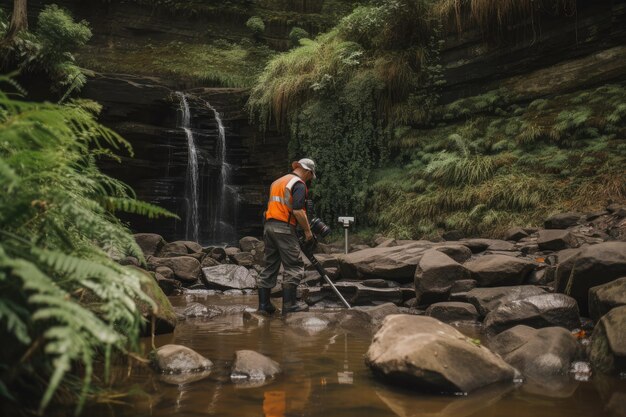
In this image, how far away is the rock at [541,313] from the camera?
198 inches

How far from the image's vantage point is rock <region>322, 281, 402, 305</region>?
7.38m

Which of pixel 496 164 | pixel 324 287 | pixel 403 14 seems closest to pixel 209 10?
pixel 403 14

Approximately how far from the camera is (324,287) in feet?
26.0

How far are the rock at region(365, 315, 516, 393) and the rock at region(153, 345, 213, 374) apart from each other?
1.27 meters

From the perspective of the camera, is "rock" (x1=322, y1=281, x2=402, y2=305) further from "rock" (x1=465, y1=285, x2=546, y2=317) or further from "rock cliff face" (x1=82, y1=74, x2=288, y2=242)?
"rock cliff face" (x1=82, y1=74, x2=288, y2=242)

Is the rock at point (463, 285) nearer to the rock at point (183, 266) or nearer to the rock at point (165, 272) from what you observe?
the rock at point (183, 266)

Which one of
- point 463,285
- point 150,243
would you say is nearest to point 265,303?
point 463,285

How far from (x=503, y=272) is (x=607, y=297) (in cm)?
213

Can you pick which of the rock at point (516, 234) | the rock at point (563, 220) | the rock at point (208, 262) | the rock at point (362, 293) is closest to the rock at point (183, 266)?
the rock at point (208, 262)

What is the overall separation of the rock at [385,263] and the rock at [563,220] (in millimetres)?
2316

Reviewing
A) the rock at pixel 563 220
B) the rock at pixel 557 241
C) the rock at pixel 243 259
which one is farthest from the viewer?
the rock at pixel 243 259

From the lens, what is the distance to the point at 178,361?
3822 mm

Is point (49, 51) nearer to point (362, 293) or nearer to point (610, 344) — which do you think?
point (362, 293)

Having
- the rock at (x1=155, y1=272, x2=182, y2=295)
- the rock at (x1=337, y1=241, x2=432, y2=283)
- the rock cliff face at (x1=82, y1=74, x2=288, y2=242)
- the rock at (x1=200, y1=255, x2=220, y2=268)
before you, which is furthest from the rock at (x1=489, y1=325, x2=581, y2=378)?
the rock cliff face at (x1=82, y1=74, x2=288, y2=242)
